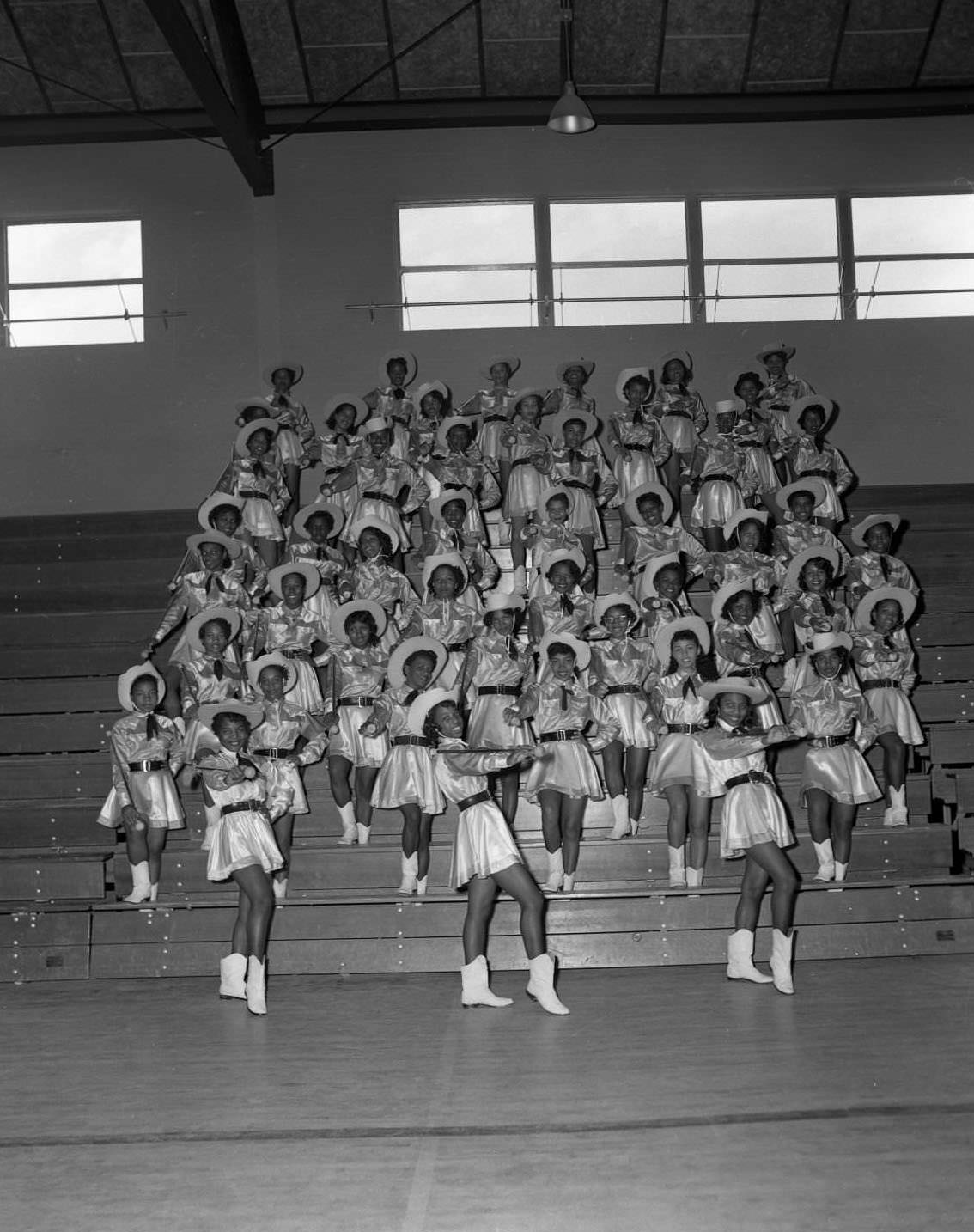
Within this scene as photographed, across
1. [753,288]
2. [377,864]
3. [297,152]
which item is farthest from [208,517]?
[753,288]

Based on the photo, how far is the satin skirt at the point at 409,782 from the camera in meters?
8.48

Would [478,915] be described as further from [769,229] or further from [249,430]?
[769,229]

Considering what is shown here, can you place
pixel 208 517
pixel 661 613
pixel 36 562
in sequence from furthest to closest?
pixel 36 562, pixel 208 517, pixel 661 613

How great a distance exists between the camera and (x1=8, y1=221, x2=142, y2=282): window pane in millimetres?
15141

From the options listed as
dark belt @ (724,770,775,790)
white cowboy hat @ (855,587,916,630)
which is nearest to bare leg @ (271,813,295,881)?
dark belt @ (724,770,775,790)

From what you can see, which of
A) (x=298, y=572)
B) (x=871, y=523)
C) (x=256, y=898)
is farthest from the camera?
(x=871, y=523)

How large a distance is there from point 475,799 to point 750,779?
1.57 meters

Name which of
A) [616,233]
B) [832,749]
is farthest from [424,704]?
[616,233]

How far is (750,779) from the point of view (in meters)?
7.80

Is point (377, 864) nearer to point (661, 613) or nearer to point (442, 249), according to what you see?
point (661, 613)

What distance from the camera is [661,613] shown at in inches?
377

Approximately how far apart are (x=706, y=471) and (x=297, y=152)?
6417 mm

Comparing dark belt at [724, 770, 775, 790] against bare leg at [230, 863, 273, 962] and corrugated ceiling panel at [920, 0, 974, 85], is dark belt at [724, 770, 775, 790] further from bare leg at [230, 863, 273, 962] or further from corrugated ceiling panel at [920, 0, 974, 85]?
corrugated ceiling panel at [920, 0, 974, 85]

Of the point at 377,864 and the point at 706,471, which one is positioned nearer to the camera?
the point at 377,864
